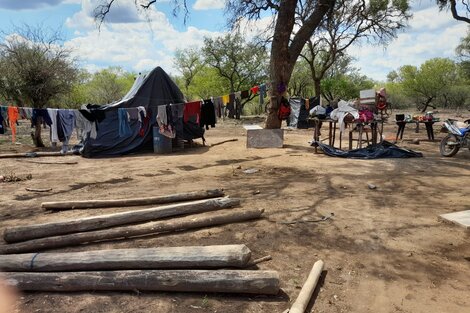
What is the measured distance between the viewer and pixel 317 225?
476 cm

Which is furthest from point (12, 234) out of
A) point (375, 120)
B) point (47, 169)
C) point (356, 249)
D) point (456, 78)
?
point (456, 78)

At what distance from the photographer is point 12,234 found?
4312mm

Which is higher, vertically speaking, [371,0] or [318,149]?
[371,0]

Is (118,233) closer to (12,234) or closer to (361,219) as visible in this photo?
(12,234)

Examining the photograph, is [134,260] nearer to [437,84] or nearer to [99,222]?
[99,222]

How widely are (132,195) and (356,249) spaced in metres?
3.76

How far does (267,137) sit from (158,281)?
9.04 meters

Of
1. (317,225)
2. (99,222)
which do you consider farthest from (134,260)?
(317,225)

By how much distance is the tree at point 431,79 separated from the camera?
150ft

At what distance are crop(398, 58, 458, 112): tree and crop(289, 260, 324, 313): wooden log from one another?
154 ft

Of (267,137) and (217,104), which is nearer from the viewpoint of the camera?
(267,137)

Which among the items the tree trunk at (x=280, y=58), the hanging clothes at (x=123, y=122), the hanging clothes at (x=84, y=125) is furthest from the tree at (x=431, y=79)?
the hanging clothes at (x=84, y=125)

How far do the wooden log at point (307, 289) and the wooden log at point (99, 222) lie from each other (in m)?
1.97

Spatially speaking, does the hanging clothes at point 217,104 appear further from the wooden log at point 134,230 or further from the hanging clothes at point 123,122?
the wooden log at point 134,230
